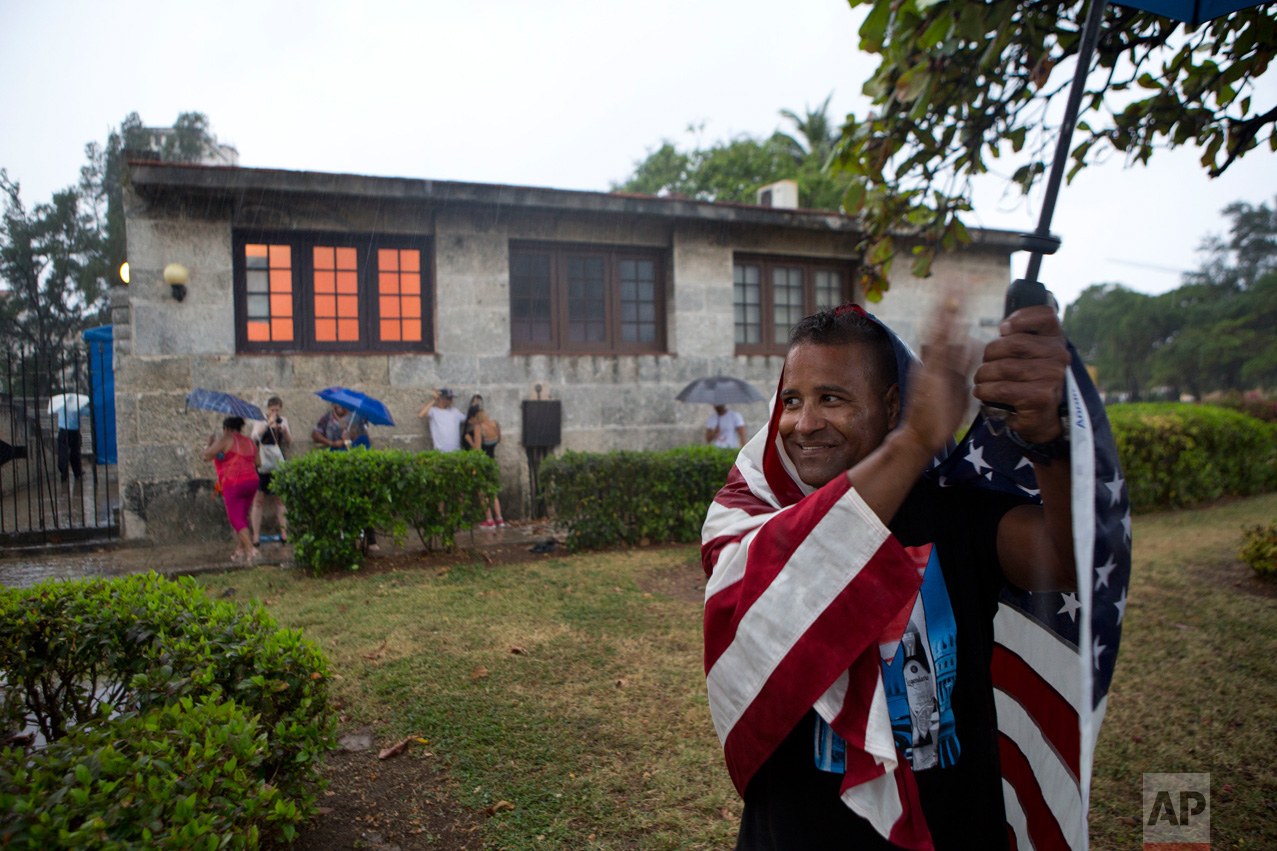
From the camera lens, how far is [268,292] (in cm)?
1073

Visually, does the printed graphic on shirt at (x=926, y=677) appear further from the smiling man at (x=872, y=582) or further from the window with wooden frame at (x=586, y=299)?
the window with wooden frame at (x=586, y=299)

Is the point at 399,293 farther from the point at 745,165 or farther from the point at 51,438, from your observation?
the point at 745,165

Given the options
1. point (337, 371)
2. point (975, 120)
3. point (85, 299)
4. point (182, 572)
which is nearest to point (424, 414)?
point (337, 371)

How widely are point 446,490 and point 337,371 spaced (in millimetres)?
3653

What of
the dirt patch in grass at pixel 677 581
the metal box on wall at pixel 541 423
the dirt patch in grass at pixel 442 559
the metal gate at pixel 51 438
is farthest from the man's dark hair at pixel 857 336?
the metal gate at pixel 51 438

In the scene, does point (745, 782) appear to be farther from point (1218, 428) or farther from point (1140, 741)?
point (1218, 428)

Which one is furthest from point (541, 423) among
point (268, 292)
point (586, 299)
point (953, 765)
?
point (953, 765)

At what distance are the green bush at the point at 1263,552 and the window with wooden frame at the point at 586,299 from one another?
8334 mm

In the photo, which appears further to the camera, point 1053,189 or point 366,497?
point 366,497

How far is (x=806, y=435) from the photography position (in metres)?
1.68

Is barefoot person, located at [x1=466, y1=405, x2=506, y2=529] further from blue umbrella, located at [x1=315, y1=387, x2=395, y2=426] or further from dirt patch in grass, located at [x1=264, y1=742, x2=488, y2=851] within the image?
dirt patch in grass, located at [x1=264, y1=742, x2=488, y2=851]

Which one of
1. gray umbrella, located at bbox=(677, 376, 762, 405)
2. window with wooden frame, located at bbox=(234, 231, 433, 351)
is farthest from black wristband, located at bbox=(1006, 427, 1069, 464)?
window with wooden frame, located at bbox=(234, 231, 433, 351)
